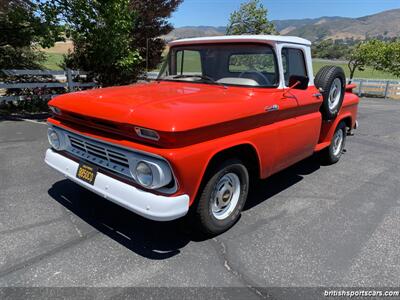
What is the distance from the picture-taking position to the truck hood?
275 cm

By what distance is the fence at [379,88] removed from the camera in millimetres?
21188

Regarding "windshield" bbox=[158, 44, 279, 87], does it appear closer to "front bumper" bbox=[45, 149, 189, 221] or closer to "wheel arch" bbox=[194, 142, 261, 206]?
"wheel arch" bbox=[194, 142, 261, 206]

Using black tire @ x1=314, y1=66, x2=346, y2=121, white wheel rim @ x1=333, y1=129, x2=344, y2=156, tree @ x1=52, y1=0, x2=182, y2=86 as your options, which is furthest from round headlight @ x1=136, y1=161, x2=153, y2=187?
tree @ x1=52, y1=0, x2=182, y2=86

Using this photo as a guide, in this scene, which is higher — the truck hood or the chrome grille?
the truck hood

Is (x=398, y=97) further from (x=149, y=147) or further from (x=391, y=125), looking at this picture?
(x=149, y=147)

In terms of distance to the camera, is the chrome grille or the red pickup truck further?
the chrome grille

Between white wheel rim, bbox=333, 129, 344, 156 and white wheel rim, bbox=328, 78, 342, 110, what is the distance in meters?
0.74

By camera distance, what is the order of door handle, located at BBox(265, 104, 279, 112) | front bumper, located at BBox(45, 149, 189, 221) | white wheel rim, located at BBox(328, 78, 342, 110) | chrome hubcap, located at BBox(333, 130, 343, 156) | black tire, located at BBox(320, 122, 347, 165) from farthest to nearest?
chrome hubcap, located at BBox(333, 130, 343, 156)
black tire, located at BBox(320, 122, 347, 165)
white wheel rim, located at BBox(328, 78, 342, 110)
door handle, located at BBox(265, 104, 279, 112)
front bumper, located at BBox(45, 149, 189, 221)

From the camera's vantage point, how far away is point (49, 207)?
384 cm

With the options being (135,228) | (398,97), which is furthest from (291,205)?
(398,97)

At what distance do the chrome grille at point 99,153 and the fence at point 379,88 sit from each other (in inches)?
853

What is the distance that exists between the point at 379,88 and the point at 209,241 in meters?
22.2

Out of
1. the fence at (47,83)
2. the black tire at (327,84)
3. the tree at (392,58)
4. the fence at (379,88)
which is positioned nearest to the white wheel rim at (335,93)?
the black tire at (327,84)

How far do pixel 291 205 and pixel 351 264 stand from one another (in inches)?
48.1
